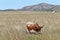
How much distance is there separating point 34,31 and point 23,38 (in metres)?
2.04

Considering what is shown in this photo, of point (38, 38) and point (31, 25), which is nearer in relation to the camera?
point (38, 38)

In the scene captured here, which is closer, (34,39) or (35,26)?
(34,39)

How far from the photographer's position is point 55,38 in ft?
29.4

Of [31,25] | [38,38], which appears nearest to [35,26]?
[31,25]

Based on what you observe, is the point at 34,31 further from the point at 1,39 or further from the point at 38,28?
the point at 1,39

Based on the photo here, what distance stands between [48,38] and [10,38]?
1448 mm

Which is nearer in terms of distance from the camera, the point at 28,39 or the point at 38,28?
the point at 28,39

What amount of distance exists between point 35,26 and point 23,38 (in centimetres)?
219

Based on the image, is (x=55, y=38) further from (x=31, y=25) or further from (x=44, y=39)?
(x=31, y=25)

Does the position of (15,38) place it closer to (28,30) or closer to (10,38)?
(10,38)

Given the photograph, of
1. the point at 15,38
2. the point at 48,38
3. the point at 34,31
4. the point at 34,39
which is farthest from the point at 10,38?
the point at 34,31

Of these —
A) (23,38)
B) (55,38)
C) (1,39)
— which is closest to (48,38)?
(55,38)

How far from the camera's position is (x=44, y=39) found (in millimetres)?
8633

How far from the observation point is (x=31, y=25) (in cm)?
1098
